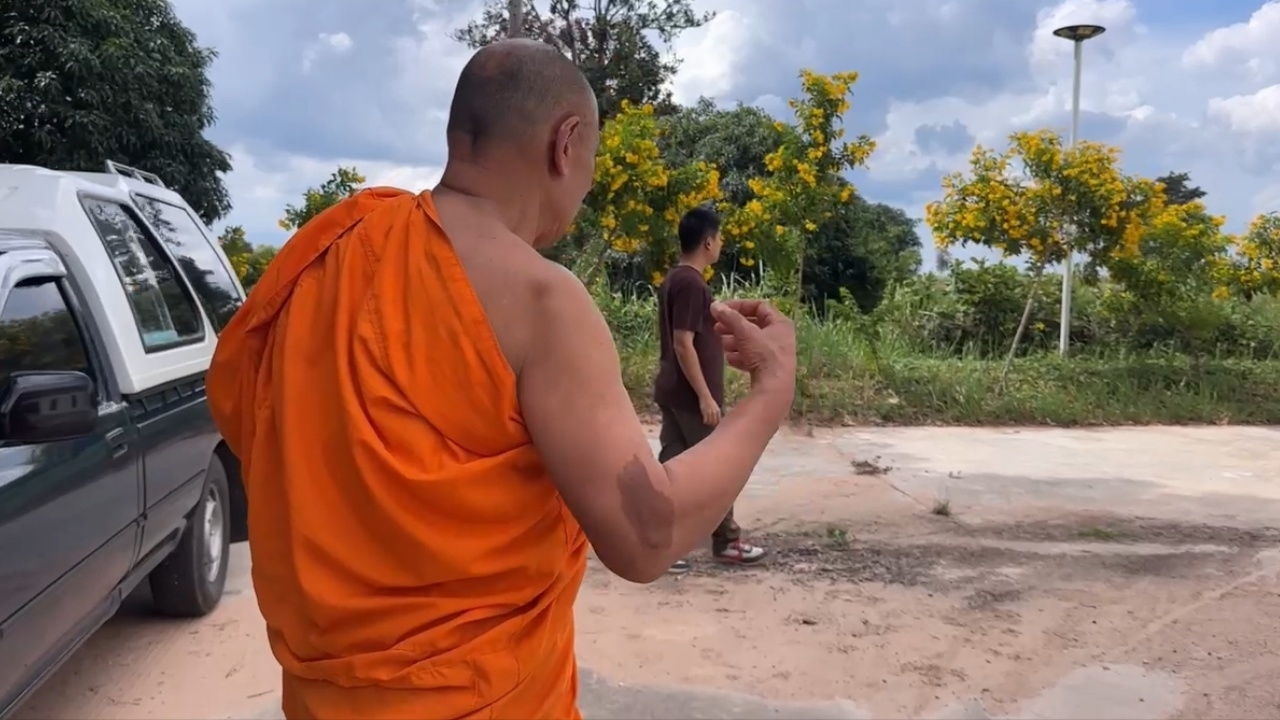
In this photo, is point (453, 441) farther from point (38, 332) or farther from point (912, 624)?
point (912, 624)

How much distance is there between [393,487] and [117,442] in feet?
7.89

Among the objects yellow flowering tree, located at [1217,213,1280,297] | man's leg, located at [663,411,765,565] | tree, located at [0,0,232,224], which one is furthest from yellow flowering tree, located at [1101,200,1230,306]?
tree, located at [0,0,232,224]

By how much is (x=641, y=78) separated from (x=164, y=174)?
10662 mm

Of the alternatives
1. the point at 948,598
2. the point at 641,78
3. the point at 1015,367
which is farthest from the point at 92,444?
the point at 641,78

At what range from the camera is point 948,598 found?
505 cm

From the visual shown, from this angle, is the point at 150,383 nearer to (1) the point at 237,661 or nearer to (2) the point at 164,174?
(1) the point at 237,661

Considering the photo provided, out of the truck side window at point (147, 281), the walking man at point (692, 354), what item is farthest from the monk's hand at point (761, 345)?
the walking man at point (692, 354)

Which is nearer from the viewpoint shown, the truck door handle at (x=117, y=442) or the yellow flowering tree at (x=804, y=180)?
the truck door handle at (x=117, y=442)

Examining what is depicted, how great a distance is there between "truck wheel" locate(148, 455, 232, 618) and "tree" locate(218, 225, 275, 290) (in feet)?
16.5

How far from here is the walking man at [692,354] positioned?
505 centimetres

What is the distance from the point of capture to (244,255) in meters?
10.1

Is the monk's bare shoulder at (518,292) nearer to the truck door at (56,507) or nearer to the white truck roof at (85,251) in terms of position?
the truck door at (56,507)

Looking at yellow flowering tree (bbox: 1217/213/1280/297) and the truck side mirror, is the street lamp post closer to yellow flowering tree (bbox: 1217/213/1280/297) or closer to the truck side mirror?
yellow flowering tree (bbox: 1217/213/1280/297)

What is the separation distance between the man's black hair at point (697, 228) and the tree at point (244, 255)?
548cm
